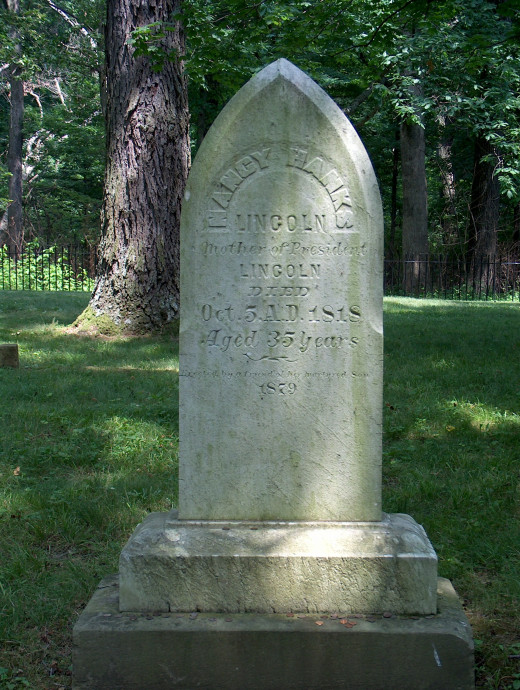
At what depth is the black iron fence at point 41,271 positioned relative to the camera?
18328mm

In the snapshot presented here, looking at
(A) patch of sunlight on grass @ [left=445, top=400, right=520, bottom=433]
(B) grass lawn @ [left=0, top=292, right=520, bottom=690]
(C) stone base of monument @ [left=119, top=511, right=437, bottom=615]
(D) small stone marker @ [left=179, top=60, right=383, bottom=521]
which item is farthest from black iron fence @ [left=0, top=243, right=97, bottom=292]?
(C) stone base of monument @ [left=119, top=511, right=437, bottom=615]

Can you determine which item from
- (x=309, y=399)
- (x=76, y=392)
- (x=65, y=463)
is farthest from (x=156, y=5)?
(x=309, y=399)

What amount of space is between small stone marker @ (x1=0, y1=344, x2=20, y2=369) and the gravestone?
16.5ft

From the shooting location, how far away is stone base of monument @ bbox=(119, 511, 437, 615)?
9.15 feet

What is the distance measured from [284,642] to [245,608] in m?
0.23

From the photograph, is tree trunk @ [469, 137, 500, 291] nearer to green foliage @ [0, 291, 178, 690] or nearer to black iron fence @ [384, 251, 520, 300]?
black iron fence @ [384, 251, 520, 300]

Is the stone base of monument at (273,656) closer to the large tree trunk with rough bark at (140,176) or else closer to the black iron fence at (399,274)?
the large tree trunk with rough bark at (140,176)

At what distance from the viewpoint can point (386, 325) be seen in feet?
34.9

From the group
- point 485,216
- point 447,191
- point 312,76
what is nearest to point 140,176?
point 312,76

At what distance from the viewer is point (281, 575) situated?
2.80 m

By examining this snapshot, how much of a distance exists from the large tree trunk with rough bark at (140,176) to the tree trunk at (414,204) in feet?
37.9

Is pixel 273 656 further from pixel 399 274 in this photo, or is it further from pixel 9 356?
pixel 399 274

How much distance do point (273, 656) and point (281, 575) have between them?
29 cm

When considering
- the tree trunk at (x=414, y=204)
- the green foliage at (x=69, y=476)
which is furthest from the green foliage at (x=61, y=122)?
the green foliage at (x=69, y=476)
